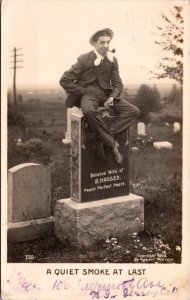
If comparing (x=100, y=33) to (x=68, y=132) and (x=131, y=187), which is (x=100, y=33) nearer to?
(x=68, y=132)

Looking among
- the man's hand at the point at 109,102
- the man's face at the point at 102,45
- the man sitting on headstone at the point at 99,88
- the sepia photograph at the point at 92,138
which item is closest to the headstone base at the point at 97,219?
the sepia photograph at the point at 92,138

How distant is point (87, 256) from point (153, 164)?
3.13 feet

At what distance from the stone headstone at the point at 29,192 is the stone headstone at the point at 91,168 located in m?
0.26

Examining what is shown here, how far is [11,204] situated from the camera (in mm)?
7820

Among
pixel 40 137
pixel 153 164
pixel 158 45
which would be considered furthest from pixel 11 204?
pixel 158 45

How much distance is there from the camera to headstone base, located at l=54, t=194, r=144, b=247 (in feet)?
25.5

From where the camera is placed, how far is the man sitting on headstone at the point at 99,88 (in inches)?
302

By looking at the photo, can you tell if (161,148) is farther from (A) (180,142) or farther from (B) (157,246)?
(B) (157,246)

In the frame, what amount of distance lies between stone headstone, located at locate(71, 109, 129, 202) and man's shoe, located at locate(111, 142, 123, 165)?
1.1 inches

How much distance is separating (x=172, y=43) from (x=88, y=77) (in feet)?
2.35
